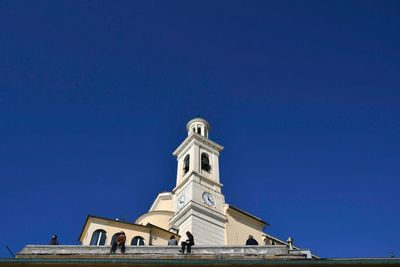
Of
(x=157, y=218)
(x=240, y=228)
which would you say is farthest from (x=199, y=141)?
(x=240, y=228)

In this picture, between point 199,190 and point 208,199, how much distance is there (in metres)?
1.12

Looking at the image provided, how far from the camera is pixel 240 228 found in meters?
38.2

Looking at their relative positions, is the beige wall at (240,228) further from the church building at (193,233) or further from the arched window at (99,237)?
the arched window at (99,237)

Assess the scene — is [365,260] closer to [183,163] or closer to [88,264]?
[88,264]

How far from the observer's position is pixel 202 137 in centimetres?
4275

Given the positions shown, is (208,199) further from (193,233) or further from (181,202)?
(193,233)

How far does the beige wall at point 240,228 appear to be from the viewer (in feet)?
120

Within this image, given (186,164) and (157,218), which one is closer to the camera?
(157,218)

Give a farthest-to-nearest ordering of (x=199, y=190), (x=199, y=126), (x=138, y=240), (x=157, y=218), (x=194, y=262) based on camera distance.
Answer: (x=199, y=126) → (x=157, y=218) → (x=199, y=190) → (x=138, y=240) → (x=194, y=262)

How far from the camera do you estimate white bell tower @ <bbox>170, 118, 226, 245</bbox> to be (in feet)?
113

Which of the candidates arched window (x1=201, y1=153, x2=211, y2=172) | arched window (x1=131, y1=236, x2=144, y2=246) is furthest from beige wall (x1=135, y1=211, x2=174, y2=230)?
arched window (x1=131, y1=236, x2=144, y2=246)

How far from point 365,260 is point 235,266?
490 cm

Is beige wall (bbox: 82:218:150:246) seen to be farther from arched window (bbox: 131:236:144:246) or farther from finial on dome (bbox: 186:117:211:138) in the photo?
finial on dome (bbox: 186:117:211:138)

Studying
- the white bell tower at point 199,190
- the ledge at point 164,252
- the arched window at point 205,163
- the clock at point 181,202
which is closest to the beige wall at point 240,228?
the white bell tower at point 199,190
